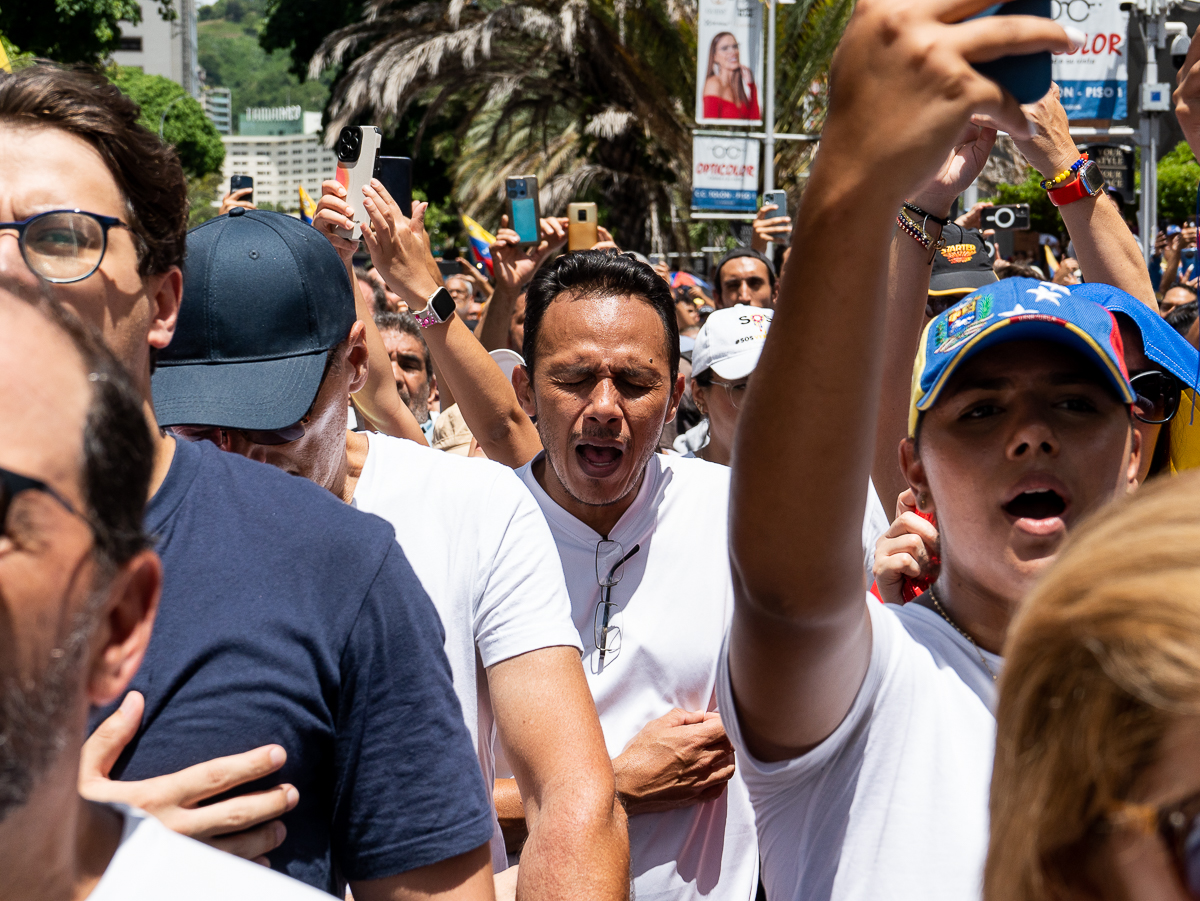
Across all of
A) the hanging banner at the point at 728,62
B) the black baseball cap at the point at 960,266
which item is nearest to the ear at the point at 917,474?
the black baseball cap at the point at 960,266

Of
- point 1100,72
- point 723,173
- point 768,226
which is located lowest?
point 768,226

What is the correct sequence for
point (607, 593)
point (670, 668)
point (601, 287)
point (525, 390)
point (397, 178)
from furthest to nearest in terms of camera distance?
1. point (397, 178)
2. point (525, 390)
3. point (601, 287)
4. point (607, 593)
5. point (670, 668)

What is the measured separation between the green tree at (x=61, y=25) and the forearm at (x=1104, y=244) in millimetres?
29495

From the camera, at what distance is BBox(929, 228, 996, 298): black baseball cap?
4.45m

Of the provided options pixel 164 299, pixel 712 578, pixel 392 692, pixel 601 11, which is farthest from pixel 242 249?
pixel 601 11

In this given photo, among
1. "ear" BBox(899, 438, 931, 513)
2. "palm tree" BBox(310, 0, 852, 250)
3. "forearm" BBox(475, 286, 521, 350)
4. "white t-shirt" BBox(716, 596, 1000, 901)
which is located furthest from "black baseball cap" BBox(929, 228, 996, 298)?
"palm tree" BBox(310, 0, 852, 250)

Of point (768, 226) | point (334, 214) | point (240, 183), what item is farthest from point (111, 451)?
point (768, 226)

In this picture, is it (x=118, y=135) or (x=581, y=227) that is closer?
(x=118, y=135)

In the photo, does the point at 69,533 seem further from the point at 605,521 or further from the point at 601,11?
the point at 601,11

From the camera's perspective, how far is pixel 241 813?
1.50 meters

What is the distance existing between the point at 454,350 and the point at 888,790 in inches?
85.7

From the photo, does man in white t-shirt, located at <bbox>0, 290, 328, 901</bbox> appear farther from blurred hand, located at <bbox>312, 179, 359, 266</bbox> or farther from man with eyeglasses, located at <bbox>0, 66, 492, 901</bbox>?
blurred hand, located at <bbox>312, 179, 359, 266</bbox>

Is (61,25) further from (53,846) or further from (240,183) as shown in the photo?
(53,846)

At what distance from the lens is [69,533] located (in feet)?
3.73
